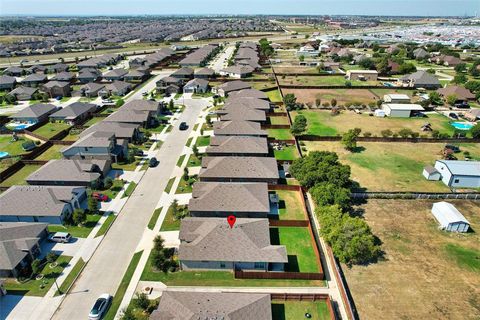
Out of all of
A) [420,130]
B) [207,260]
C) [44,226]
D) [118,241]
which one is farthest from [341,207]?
[420,130]

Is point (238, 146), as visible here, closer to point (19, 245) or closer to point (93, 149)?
point (93, 149)

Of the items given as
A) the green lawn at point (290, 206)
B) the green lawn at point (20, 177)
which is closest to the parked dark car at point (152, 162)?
the green lawn at point (20, 177)

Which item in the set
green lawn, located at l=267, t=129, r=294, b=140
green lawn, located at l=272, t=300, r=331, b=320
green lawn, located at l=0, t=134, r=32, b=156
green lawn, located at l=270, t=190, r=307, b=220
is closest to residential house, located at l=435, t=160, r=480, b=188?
green lawn, located at l=270, t=190, r=307, b=220

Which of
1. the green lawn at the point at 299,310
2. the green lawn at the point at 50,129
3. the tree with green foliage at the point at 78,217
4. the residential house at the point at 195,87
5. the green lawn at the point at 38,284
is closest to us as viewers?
the green lawn at the point at 299,310

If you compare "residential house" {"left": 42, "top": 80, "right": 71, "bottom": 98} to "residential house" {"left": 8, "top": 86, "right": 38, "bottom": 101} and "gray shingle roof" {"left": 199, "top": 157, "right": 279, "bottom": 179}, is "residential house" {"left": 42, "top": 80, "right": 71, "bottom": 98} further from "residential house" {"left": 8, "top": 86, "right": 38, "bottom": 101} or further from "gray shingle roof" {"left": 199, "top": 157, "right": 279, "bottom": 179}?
"gray shingle roof" {"left": 199, "top": 157, "right": 279, "bottom": 179}

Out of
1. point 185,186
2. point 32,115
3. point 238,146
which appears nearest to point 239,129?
point 238,146

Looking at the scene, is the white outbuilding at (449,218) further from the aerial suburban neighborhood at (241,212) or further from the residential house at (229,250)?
the residential house at (229,250)

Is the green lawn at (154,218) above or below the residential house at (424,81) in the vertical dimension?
below
